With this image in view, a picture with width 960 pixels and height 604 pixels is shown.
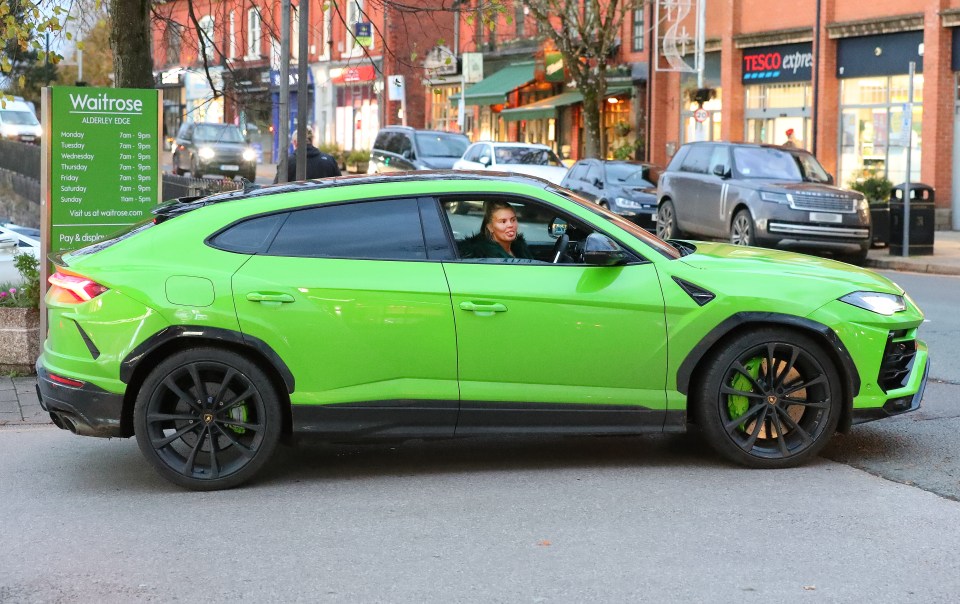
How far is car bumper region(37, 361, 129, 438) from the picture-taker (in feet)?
21.2

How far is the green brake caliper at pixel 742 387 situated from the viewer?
6734 millimetres

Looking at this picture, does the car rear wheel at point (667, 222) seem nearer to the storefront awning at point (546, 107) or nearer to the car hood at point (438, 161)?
the car hood at point (438, 161)

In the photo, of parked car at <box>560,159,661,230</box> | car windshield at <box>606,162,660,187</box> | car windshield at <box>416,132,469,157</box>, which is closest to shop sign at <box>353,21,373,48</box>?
car windshield at <box>416,132,469,157</box>

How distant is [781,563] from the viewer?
17.2 feet

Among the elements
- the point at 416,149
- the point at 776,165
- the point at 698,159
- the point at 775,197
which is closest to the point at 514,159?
the point at 416,149

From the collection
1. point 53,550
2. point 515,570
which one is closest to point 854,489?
point 515,570

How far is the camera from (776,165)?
21.3 meters

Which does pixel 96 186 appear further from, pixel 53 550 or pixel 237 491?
pixel 53 550

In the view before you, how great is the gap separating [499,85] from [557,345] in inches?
1564

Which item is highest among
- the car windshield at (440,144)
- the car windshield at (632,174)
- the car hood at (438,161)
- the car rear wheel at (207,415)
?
the car windshield at (440,144)

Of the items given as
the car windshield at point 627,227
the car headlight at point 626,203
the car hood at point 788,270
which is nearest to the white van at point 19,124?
the car headlight at point 626,203

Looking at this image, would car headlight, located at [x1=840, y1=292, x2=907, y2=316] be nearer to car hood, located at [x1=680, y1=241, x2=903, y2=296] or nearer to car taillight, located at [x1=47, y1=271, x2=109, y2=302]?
car hood, located at [x1=680, y1=241, x2=903, y2=296]

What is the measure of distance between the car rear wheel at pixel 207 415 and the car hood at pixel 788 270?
2.26 m

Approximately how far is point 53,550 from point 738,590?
279cm
